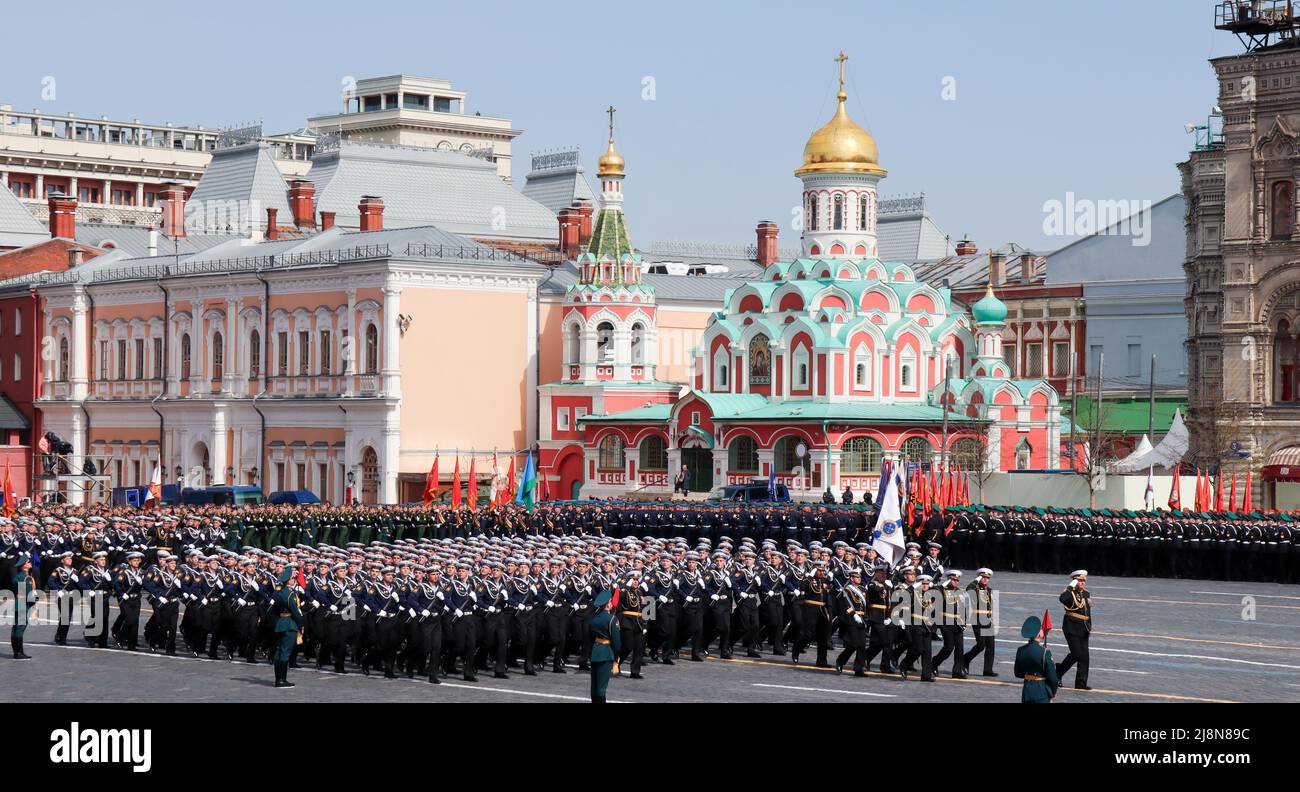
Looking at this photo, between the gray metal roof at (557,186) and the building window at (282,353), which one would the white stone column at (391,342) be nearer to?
the building window at (282,353)

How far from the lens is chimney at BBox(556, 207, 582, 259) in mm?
66688

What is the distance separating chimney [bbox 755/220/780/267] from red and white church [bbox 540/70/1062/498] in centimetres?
1431

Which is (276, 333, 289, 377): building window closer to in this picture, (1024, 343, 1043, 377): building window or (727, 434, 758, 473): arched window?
(727, 434, 758, 473): arched window

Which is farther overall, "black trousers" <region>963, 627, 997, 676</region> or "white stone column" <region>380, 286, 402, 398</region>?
"white stone column" <region>380, 286, 402, 398</region>

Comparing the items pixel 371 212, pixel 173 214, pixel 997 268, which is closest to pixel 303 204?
pixel 173 214

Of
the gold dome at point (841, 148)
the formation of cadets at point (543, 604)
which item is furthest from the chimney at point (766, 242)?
the formation of cadets at point (543, 604)

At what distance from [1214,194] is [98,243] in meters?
39.5

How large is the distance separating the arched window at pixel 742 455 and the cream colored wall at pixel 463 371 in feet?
22.4

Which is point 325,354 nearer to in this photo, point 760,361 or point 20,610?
point 760,361

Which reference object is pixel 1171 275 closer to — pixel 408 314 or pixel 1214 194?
pixel 1214 194

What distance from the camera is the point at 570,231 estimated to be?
6719 centimetres

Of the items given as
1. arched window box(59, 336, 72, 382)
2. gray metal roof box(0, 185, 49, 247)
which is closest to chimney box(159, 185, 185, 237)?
gray metal roof box(0, 185, 49, 247)

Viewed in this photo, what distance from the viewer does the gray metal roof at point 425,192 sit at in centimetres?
7269
